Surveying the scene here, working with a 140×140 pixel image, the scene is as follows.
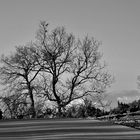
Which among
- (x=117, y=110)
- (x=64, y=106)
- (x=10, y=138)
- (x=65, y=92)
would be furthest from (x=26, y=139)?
(x=65, y=92)

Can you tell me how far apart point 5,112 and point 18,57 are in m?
5.66

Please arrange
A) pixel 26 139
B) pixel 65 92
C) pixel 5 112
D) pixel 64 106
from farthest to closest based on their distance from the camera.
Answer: pixel 65 92 → pixel 64 106 → pixel 5 112 → pixel 26 139

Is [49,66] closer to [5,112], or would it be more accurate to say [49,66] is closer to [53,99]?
[53,99]

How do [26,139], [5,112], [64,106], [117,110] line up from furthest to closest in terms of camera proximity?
[64,106] → [5,112] → [117,110] → [26,139]

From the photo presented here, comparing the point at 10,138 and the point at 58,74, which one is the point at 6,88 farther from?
the point at 10,138

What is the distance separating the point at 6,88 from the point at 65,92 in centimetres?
450

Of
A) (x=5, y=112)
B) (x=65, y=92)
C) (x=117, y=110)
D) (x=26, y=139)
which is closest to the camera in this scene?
(x=26, y=139)

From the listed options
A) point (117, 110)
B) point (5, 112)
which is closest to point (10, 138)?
point (117, 110)

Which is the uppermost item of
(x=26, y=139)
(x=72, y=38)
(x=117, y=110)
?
(x=72, y=38)

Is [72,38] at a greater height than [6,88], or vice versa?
[72,38]

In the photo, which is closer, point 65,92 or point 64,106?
point 64,106

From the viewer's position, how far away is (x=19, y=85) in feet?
91.5

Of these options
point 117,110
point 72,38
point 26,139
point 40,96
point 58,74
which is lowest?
point 26,139

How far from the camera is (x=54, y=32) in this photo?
2884 centimetres
